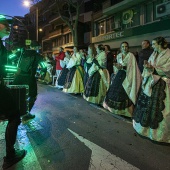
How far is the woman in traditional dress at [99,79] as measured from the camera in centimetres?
627

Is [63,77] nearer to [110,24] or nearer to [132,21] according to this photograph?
[132,21]

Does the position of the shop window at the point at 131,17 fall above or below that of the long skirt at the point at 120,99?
above

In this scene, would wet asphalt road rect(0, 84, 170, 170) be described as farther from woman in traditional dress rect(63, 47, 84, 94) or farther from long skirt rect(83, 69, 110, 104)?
woman in traditional dress rect(63, 47, 84, 94)

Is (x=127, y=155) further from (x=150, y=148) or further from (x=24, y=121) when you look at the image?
(x=24, y=121)

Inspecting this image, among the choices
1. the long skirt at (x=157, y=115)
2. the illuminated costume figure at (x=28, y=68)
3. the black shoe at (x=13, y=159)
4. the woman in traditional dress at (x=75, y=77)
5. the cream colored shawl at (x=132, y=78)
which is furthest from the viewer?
the woman in traditional dress at (x=75, y=77)

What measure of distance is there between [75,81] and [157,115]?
204 inches

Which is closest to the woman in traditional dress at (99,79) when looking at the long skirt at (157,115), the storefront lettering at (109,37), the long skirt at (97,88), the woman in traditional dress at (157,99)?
the long skirt at (97,88)

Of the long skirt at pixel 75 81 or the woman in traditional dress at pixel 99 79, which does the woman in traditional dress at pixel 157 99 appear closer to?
the woman in traditional dress at pixel 99 79

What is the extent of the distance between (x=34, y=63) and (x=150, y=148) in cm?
327

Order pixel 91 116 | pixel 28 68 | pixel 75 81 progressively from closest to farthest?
pixel 28 68 < pixel 91 116 < pixel 75 81

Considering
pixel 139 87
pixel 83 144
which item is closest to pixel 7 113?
pixel 83 144

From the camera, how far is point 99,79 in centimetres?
643

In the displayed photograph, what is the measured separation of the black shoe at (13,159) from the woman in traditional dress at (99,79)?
3.81m

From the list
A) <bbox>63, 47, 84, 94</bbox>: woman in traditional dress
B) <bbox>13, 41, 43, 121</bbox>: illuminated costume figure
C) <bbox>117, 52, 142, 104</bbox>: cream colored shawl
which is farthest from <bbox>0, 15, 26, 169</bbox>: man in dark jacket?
<bbox>63, 47, 84, 94</bbox>: woman in traditional dress
